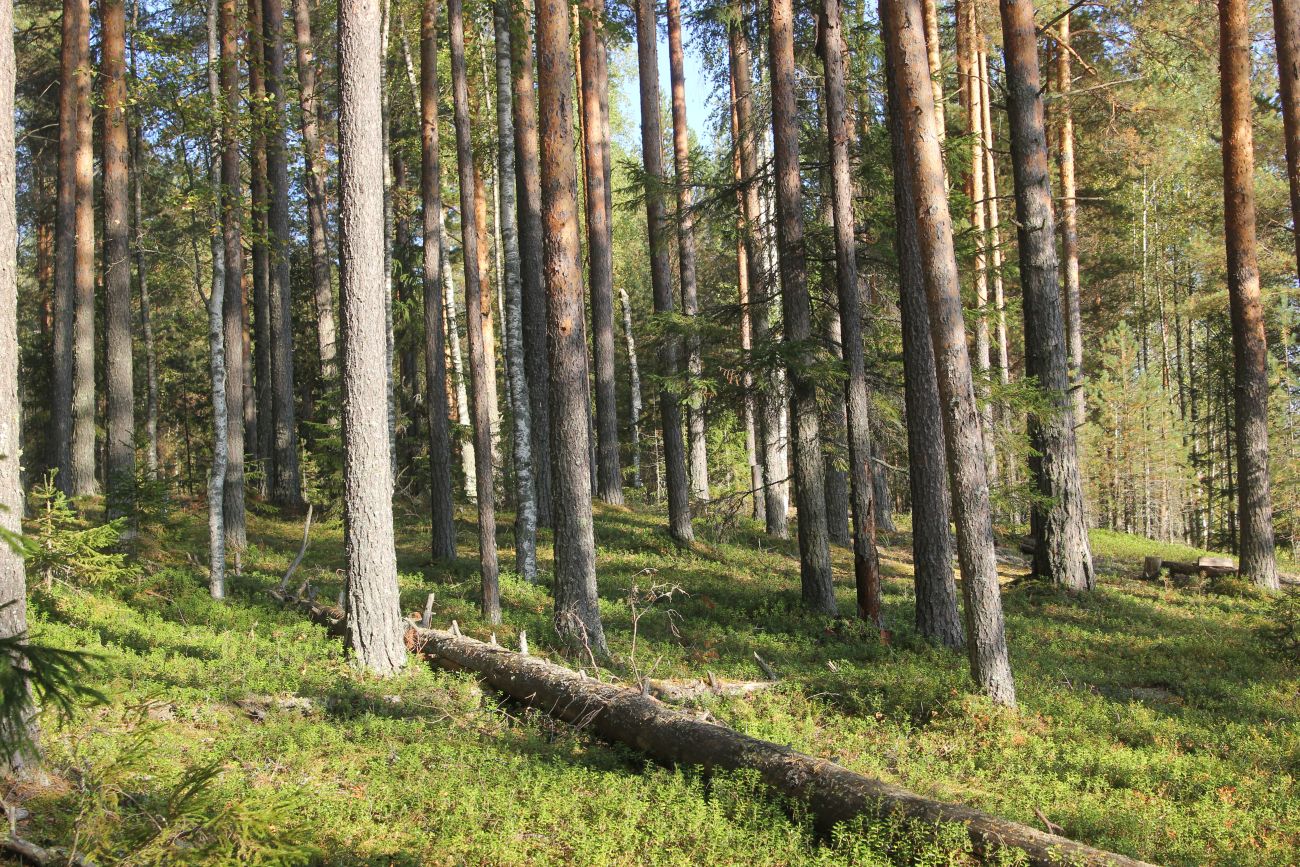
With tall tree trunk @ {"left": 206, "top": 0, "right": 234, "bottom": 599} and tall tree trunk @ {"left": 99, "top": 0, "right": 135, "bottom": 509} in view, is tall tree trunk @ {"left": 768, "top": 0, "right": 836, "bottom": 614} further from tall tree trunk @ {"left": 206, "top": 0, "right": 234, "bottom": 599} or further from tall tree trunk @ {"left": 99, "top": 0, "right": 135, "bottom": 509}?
tall tree trunk @ {"left": 99, "top": 0, "right": 135, "bottom": 509}

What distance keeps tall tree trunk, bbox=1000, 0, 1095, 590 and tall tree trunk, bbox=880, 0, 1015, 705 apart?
19.7 ft

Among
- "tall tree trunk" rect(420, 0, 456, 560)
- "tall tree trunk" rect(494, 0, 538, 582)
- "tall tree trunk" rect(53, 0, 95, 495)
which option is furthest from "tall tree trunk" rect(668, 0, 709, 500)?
"tall tree trunk" rect(53, 0, 95, 495)

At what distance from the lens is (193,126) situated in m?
12.2

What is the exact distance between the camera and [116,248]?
15.9 meters

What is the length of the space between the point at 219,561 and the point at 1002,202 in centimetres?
2510

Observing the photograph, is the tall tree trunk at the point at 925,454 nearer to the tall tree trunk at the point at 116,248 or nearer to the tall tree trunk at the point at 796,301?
the tall tree trunk at the point at 796,301

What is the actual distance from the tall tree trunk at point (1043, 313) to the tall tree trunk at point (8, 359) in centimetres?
1338

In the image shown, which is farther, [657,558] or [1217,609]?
[657,558]

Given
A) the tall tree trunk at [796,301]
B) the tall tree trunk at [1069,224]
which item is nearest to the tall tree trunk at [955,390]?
the tall tree trunk at [796,301]

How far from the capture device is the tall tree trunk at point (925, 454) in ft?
37.1

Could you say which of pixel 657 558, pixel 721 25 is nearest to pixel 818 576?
pixel 657 558

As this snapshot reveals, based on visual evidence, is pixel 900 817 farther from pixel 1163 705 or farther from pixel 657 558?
pixel 657 558

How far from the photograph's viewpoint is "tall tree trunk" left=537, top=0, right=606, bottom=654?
1088cm

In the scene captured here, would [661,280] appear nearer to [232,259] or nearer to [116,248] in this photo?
[232,259]
